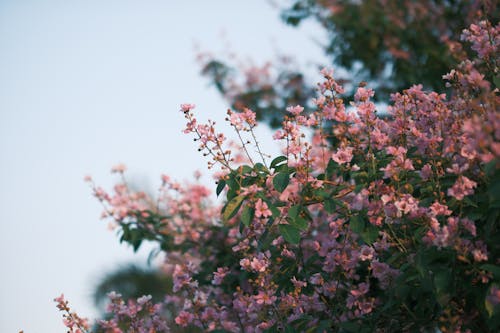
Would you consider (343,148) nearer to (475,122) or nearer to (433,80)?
(475,122)

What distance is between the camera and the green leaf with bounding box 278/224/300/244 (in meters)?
2.46

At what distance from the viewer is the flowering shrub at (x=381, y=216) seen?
223 cm

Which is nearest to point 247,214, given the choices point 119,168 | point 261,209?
point 261,209

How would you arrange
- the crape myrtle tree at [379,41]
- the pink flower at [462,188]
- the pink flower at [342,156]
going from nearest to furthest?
the pink flower at [462,188], the pink flower at [342,156], the crape myrtle tree at [379,41]

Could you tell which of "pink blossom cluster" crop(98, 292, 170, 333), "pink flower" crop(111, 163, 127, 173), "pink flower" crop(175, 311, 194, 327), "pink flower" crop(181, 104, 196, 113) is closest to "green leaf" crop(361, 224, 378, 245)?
"pink flower" crop(181, 104, 196, 113)

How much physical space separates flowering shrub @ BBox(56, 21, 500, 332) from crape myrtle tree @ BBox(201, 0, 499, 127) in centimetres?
364

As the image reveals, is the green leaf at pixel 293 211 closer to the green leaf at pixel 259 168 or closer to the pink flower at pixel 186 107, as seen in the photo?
the green leaf at pixel 259 168

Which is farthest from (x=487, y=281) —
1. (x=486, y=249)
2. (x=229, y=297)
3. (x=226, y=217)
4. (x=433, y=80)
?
(x=433, y=80)

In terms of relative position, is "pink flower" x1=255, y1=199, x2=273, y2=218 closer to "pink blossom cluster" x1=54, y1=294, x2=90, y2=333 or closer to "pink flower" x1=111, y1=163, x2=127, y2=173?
"pink blossom cluster" x1=54, y1=294, x2=90, y2=333

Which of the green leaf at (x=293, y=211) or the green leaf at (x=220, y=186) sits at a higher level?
the green leaf at (x=220, y=186)

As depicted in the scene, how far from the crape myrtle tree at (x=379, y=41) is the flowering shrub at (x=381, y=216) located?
143 inches

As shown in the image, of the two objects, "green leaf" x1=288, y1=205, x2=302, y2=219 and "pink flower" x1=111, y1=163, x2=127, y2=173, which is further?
"pink flower" x1=111, y1=163, x2=127, y2=173

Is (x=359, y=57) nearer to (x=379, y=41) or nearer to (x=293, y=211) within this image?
(x=379, y=41)

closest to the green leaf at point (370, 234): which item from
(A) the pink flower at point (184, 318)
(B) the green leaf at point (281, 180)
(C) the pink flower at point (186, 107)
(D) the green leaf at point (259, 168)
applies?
(B) the green leaf at point (281, 180)
